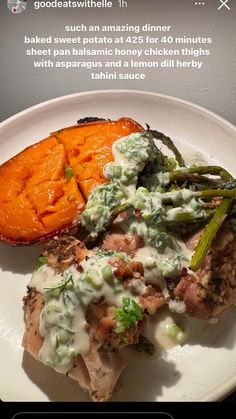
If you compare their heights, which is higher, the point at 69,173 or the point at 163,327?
the point at 69,173

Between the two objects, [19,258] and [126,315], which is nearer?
[126,315]

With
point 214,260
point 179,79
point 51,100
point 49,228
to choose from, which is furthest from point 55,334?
point 179,79

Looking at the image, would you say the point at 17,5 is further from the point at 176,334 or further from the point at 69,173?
the point at 176,334

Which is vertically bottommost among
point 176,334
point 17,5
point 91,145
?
point 176,334

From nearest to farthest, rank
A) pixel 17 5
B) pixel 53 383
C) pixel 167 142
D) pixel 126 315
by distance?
pixel 126 315, pixel 53 383, pixel 167 142, pixel 17 5

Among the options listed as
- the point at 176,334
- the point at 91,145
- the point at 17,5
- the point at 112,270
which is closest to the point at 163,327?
the point at 176,334

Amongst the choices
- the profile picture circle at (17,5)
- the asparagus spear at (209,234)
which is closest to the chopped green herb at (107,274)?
the asparagus spear at (209,234)
